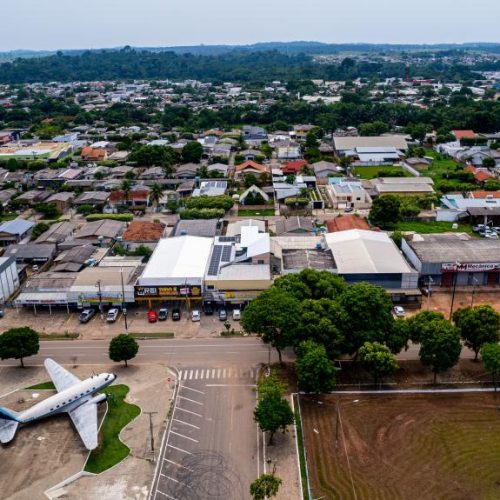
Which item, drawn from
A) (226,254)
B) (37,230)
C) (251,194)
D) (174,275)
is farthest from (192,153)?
(174,275)

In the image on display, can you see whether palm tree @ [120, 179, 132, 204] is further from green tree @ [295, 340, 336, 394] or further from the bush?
green tree @ [295, 340, 336, 394]

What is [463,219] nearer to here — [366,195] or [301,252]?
[366,195]

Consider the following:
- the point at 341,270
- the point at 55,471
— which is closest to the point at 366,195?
the point at 341,270

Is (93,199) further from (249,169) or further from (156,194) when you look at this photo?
(249,169)

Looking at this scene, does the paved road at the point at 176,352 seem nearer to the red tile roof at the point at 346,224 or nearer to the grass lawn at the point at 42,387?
the grass lawn at the point at 42,387

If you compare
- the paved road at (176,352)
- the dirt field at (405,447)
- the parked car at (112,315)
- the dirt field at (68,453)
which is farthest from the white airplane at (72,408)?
the dirt field at (405,447)

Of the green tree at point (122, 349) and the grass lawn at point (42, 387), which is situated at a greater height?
the green tree at point (122, 349)
